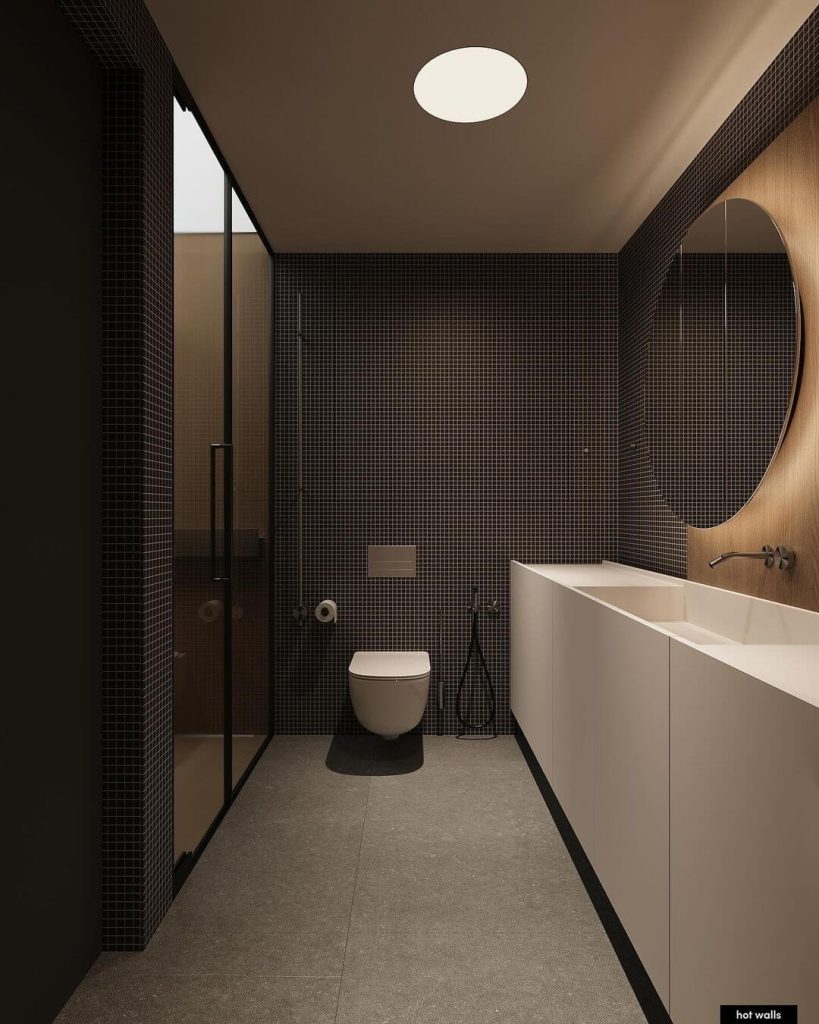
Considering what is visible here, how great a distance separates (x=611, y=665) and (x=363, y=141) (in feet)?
6.48

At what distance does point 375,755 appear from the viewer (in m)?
3.33

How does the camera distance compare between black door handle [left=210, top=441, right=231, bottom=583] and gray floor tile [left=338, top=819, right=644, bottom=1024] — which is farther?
black door handle [left=210, top=441, right=231, bottom=583]

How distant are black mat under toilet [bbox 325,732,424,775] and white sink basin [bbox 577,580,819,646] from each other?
50.2 inches

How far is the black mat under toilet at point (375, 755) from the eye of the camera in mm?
3148

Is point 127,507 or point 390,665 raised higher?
point 127,507

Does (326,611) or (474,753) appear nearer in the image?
(474,753)

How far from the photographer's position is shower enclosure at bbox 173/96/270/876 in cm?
220

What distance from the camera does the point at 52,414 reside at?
61.5 inches

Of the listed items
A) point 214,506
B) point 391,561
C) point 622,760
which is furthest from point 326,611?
point 622,760

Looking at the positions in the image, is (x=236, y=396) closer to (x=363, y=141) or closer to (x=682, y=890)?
(x=363, y=141)

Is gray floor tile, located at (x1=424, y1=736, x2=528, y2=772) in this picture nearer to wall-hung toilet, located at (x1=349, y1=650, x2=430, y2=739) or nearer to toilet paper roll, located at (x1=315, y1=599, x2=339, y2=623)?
wall-hung toilet, located at (x1=349, y1=650, x2=430, y2=739)

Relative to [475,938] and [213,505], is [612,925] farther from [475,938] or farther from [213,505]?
[213,505]

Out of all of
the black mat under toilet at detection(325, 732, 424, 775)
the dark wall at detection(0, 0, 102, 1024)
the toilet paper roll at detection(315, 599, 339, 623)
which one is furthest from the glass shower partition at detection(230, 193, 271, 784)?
the dark wall at detection(0, 0, 102, 1024)

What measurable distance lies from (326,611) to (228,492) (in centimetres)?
109
